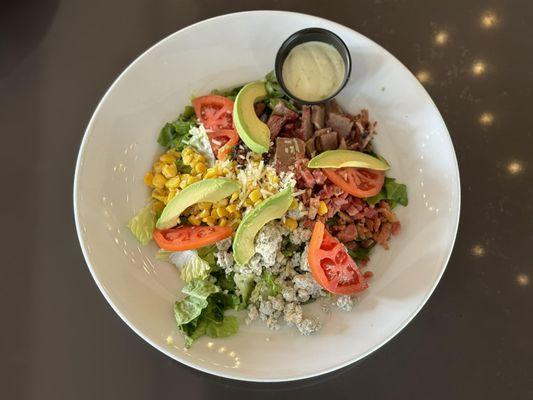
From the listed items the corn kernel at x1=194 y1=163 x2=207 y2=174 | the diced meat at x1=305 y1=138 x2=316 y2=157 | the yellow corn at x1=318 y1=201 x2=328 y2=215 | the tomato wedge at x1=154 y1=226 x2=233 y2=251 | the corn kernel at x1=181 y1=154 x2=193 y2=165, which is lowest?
the yellow corn at x1=318 y1=201 x2=328 y2=215

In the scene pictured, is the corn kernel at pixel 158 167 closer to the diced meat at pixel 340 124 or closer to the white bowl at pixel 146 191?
the white bowl at pixel 146 191

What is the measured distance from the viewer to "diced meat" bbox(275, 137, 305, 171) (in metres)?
2.53

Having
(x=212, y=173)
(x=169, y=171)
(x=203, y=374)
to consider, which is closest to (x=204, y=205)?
(x=212, y=173)

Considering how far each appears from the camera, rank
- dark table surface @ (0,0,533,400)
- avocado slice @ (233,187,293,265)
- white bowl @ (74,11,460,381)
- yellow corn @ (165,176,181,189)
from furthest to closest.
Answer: dark table surface @ (0,0,533,400) → yellow corn @ (165,176,181,189) → white bowl @ (74,11,460,381) → avocado slice @ (233,187,293,265)

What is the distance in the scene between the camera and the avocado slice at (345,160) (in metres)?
2.48

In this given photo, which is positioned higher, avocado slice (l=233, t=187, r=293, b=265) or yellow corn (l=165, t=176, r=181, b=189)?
yellow corn (l=165, t=176, r=181, b=189)

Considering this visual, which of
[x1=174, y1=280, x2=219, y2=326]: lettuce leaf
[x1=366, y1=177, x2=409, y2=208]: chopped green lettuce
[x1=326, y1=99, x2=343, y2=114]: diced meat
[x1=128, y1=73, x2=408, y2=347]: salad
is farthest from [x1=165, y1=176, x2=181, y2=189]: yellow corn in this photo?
[x1=366, y1=177, x2=409, y2=208]: chopped green lettuce

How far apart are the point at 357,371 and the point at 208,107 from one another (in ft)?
5.02

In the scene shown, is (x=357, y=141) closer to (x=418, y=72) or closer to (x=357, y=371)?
(x=418, y=72)

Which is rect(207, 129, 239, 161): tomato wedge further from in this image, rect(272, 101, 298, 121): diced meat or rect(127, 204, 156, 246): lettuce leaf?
rect(127, 204, 156, 246): lettuce leaf

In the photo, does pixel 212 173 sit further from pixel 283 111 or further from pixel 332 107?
pixel 332 107

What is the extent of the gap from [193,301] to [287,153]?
83 cm

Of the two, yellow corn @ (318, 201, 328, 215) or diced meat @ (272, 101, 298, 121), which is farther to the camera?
diced meat @ (272, 101, 298, 121)

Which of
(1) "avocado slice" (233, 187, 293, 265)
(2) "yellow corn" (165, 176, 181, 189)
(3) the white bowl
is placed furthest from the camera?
(2) "yellow corn" (165, 176, 181, 189)
